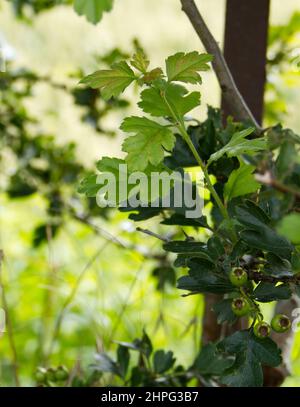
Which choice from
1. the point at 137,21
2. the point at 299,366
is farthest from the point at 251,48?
the point at 137,21

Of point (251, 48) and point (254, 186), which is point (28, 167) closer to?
point (251, 48)

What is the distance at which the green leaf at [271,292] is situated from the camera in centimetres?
57

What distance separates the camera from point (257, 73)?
96cm

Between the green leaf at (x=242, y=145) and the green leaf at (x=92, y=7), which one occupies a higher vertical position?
the green leaf at (x=92, y=7)

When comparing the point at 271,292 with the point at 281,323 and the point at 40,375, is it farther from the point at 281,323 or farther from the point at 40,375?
the point at 40,375

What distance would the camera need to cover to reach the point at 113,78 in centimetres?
57

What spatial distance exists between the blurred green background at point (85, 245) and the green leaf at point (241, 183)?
1.46 ft

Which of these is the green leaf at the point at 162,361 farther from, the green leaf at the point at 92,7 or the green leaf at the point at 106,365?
the green leaf at the point at 92,7

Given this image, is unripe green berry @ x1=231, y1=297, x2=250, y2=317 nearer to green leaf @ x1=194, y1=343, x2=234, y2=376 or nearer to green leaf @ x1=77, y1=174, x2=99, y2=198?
green leaf @ x1=77, y1=174, x2=99, y2=198

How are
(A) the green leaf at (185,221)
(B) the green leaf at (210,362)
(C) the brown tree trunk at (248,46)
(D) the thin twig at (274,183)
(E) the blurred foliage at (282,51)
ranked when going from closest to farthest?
(D) the thin twig at (274,183)
(A) the green leaf at (185,221)
(B) the green leaf at (210,362)
(C) the brown tree trunk at (248,46)
(E) the blurred foliage at (282,51)

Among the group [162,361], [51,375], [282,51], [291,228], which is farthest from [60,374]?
[282,51]

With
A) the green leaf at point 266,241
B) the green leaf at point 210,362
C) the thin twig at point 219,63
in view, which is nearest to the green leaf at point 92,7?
the thin twig at point 219,63
